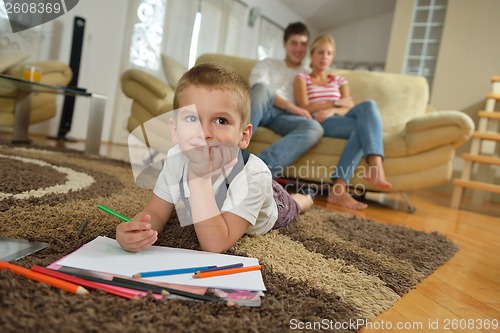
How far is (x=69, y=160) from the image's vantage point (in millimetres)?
1888

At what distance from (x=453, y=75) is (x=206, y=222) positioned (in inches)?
143

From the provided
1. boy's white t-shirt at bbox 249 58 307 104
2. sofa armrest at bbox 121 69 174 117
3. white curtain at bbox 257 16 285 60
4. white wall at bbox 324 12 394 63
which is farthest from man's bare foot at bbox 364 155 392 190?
white wall at bbox 324 12 394 63

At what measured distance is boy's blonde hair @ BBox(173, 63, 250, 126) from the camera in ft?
2.46

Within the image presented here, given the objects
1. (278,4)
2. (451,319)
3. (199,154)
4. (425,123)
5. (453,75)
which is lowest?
(451,319)

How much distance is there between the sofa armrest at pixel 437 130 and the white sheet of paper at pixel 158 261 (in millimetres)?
1544

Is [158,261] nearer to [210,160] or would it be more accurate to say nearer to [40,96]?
[210,160]

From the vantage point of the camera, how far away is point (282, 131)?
205 cm

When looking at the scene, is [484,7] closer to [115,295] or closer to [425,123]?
[425,123]

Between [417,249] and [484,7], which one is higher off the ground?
[484,7]

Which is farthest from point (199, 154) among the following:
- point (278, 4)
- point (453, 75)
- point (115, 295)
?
point (278, 4)

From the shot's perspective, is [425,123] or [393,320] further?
[425,123]

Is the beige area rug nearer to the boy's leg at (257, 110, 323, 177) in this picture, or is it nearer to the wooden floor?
the wooden floor

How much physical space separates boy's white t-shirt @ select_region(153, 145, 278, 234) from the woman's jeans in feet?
3.68

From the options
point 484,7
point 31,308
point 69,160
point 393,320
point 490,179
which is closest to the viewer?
point 31,308
